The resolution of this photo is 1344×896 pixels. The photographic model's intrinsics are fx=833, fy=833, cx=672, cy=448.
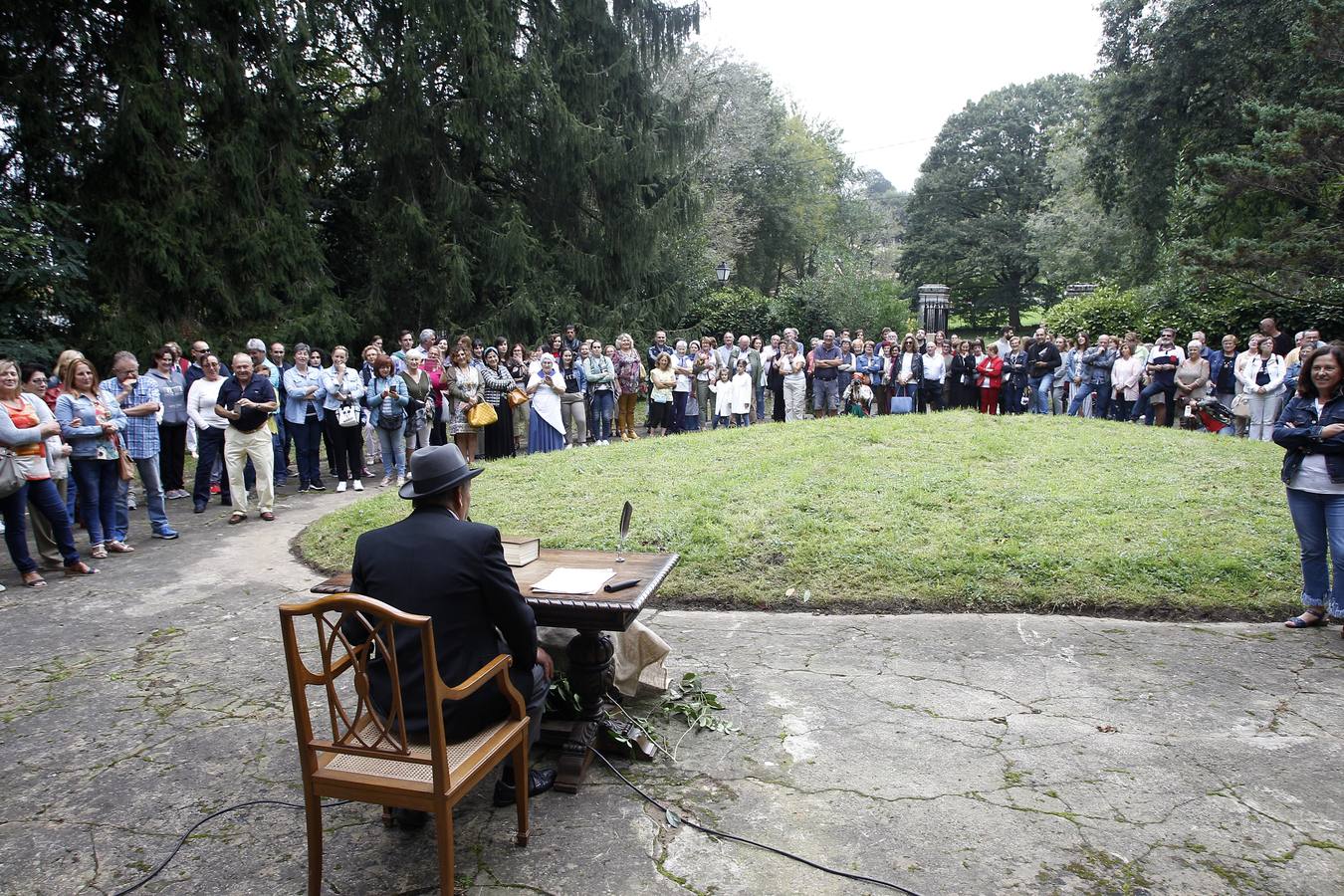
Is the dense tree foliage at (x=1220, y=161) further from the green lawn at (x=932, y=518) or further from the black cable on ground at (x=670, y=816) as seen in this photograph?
the black cable on ground at (x=670, y=816)

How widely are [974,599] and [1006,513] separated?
1809 mm

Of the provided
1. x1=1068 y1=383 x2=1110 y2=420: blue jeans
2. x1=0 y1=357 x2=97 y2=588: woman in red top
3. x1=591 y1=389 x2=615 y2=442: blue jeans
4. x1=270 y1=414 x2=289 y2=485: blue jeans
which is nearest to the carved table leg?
x1=0 y1=357 x2=97 y2=588: woman in red top

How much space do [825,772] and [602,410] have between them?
11.3 meters

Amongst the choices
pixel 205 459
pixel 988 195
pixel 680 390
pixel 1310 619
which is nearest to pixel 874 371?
pixel 680 390

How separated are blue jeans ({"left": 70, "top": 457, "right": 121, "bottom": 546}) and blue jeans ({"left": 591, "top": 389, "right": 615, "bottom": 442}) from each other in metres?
7.66

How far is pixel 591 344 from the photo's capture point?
14.8m

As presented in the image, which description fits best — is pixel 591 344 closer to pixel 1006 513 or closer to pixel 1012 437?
pixel 1012 437

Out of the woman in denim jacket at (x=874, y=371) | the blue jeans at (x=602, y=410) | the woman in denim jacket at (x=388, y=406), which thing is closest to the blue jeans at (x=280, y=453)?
the woman in denim jacket at (x=388, y=406)

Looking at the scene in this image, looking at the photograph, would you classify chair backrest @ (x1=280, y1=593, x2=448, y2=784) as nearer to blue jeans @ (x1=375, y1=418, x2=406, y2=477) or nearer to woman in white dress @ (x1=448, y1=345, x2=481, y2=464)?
blue jeans @ (x1=375, y1=418, x2=406, y2=477)

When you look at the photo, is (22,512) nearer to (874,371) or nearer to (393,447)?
(393,447)

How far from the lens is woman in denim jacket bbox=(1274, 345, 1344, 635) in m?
5.48

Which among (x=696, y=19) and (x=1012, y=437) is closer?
(x=1012, y=437)

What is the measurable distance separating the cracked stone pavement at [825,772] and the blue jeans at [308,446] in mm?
Answer: 5798

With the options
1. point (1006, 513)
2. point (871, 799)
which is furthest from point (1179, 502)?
point (871, 799)
